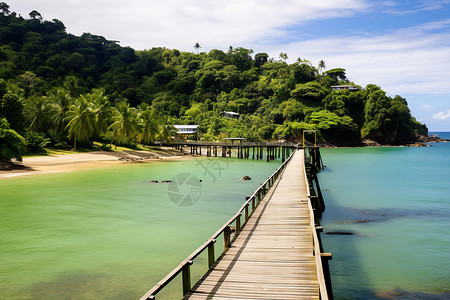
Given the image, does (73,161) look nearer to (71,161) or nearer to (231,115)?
(71,161)

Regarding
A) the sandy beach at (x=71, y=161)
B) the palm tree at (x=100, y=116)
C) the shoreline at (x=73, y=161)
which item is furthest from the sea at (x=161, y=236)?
the palm tree at (x=100, y=116)

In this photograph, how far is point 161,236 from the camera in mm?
18391

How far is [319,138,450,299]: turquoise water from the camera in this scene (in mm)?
12922

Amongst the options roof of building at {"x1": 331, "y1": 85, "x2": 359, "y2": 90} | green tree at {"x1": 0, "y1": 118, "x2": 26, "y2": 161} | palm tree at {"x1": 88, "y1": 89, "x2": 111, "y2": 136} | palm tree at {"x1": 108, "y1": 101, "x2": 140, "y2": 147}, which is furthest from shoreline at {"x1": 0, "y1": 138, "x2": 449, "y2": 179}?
roof of building at {"x1": 331, "y1": 85, "x2": 359, "y2": 90}

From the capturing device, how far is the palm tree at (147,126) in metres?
75.3

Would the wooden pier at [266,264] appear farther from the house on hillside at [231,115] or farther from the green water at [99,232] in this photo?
the house on hillside at [231,115]

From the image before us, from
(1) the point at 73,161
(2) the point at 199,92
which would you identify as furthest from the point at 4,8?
(1) the point at 73,161

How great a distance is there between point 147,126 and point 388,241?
6336cm

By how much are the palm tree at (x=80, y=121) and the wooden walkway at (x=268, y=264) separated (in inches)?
2006

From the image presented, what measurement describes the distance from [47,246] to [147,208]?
29.4ft

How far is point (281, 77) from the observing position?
14512 centimetres

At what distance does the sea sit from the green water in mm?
52

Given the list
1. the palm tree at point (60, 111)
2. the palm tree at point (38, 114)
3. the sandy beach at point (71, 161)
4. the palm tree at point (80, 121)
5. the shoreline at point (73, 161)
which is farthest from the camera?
the palm tree at point (60, 111)

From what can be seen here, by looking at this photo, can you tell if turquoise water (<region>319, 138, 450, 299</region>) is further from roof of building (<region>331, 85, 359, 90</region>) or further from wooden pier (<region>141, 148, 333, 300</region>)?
roof of building (<region>331, 85, 359, 90</region>)
